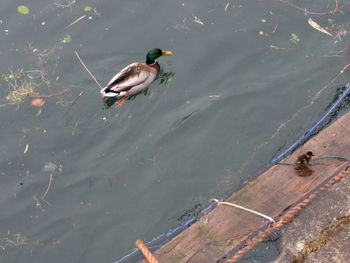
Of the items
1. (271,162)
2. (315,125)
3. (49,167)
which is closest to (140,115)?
(49,167)

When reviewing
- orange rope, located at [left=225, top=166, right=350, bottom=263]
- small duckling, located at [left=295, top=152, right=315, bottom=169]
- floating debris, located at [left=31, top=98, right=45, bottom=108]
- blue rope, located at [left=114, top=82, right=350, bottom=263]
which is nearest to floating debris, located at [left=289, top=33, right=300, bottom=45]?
blue rope, located at [left=114, top=82, right=350, bottom=263]

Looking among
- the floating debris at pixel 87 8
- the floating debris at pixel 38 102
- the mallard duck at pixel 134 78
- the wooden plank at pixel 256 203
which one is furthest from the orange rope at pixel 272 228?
the floating debris at pixel 87 8

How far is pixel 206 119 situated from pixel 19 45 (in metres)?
2.93

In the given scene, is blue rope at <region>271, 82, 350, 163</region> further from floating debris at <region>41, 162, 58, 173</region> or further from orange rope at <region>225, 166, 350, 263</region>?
floating debris at <region>41, 162, 58, 173</region>

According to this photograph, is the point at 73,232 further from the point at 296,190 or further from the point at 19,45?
the point at 19,45

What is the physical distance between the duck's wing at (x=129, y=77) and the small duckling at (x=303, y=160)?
2.45m

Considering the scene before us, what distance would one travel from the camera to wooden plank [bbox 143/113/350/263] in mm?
3500

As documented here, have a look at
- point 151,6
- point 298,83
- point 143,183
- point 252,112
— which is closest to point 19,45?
point 151,6

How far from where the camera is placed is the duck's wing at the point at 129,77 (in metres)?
5.22

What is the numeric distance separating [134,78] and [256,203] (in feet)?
8.08

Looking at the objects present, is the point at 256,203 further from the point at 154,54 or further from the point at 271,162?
the point at 154,54

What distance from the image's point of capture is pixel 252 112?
5.09 metres

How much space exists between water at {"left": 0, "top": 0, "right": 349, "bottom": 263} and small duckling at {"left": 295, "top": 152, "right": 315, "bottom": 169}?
2.80 ft

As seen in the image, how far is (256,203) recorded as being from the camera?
3680 millimetres
